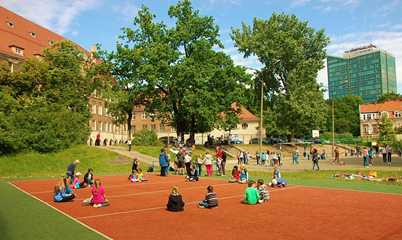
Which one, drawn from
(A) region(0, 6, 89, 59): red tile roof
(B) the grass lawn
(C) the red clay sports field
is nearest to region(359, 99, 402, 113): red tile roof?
(B) the grass lawn

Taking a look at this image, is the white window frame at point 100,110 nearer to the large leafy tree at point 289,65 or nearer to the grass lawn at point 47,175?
the large leafy tree at point 289,65

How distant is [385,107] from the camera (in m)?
103

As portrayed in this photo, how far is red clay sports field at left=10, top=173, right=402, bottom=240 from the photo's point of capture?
298 inches

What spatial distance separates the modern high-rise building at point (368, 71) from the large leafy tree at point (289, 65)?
125452mm

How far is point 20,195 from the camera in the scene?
14070 mm

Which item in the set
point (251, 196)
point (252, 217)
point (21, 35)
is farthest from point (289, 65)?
point (21, 35)

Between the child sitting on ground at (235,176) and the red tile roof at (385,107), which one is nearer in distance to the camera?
the child sitting on ground at (235,176)

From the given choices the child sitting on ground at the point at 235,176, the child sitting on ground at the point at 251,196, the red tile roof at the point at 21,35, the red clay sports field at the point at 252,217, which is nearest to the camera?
the red clay sports field at the point at 252,217

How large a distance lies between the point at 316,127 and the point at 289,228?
45633mm

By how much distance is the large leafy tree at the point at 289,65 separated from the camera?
49438 mm

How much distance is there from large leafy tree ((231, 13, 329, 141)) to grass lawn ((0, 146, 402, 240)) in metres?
24.4

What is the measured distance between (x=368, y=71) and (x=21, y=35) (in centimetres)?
17494

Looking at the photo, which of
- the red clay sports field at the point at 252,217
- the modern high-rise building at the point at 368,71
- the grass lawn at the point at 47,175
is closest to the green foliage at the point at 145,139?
the grass lawn at the point at 47,175

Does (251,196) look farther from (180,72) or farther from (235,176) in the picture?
(180,72)
